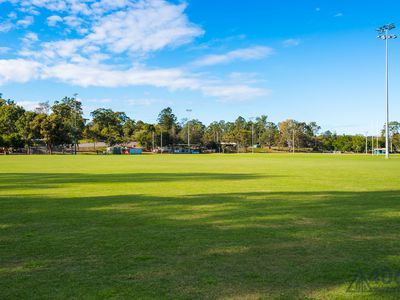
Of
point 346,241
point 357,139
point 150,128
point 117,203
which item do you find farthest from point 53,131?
point 357,139

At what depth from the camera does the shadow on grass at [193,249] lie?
183 inches

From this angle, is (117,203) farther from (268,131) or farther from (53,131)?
(268,131)

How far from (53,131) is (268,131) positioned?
11830cm

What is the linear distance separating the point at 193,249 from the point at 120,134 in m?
170

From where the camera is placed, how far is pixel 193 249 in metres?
6.32

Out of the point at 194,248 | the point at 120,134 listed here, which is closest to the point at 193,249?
the point at 194,248

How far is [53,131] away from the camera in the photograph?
111 meters

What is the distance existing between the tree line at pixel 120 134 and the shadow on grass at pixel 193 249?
10969 cm

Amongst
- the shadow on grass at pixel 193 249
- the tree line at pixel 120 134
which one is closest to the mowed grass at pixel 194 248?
the shadow on grass at pixel 193 249

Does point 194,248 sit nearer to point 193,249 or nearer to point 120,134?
point 193,249

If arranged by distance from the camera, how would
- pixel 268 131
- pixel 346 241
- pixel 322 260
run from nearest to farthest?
1. pixel 322 260
2. pixel 346 241
3. pixel 268 131

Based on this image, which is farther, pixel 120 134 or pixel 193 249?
pixel 120 134

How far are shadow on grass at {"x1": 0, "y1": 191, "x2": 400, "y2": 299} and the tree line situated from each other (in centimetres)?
10969

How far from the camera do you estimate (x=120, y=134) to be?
172m
